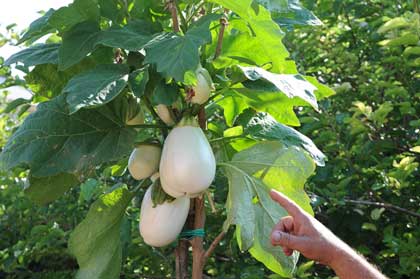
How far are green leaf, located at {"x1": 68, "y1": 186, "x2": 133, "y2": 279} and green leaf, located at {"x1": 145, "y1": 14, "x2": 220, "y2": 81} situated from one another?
0.31 metres

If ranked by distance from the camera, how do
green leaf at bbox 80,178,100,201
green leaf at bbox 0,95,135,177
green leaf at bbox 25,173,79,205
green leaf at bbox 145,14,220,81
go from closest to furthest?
green leaf at bbox 145,14,220,81 → green leaf at bbox 0,95,135,177 → green leaf at bbox 25,173,79,205 → green leaf at bbox 80,178,100,201

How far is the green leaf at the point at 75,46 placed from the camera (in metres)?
1.08

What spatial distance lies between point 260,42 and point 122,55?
260 mm

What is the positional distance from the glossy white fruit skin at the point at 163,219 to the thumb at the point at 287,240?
182mm

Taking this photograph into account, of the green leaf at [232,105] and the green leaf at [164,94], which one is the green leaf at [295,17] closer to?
the green leaf at [232,105]

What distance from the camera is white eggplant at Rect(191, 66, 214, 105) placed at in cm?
104

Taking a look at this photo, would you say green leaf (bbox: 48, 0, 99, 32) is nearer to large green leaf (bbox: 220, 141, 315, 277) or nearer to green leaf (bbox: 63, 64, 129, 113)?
green leaf (bbox: 63, 64, 129, 113)

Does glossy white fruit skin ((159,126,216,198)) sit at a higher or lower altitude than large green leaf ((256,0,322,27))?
lower

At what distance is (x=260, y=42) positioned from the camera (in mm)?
1103

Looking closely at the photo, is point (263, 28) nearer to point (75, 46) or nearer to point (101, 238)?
point (75, 46)

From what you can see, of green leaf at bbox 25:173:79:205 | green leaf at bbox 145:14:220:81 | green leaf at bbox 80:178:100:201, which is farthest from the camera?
green leaf at bbox 80:178:100:201

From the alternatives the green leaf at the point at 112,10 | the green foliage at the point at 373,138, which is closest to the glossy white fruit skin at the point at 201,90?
the green leaf at the point at 112,10

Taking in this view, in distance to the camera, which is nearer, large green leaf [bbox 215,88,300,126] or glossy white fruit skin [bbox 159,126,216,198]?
glossy white fruit skin [bbox 159,126,216,198]

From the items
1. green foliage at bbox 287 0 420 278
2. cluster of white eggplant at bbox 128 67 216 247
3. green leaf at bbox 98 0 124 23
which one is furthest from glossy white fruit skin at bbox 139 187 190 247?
green foliage at bbox 287 0 420 278
